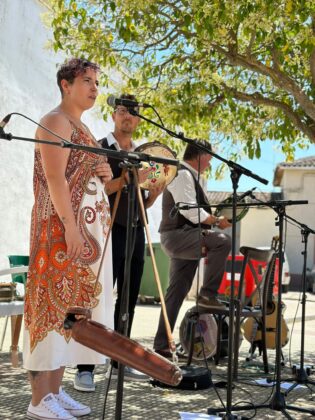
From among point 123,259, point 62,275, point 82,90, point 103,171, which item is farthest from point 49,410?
point 82,90

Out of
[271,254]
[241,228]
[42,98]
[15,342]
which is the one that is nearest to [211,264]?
[271,254]

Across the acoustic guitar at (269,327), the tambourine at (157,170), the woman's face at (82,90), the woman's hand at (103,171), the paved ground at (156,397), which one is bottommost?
the paved ground at (156,397)

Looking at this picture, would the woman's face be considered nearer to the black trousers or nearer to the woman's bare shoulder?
the woman's bare shoulder

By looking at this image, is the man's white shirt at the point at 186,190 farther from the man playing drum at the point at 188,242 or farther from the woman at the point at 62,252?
the woman at the point at 62,252

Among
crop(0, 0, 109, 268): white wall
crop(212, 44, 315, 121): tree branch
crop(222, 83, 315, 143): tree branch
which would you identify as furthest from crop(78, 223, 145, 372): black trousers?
crop(0, 0, 109, 268): white wall

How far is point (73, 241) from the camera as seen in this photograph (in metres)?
3.79

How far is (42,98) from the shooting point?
45.3ft

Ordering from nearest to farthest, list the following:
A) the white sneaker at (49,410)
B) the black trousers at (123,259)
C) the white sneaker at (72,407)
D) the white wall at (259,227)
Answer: the white sneaker at (49,410), the white sneaker at (72,407), the black trousers at (123,259), the white wall at (259,227)

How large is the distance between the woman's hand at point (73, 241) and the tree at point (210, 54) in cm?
336

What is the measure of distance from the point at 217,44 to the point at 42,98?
7.20m

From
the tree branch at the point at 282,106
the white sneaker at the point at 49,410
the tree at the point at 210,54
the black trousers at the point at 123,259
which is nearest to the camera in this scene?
the white sneaker at the point at 49,410

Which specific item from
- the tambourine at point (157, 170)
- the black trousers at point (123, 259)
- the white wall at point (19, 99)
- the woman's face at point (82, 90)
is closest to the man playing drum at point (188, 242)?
the black trousers at point (123, 259)

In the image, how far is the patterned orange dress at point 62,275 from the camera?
150 inches

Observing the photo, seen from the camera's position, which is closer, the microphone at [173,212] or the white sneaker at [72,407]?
the white sneaker at [72,407]
